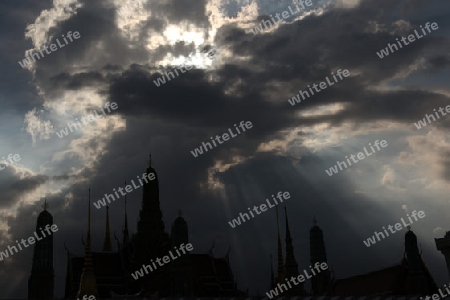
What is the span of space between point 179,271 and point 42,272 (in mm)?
20430

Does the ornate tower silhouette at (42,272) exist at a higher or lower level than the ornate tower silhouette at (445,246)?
higher

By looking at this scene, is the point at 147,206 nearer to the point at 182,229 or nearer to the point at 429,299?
the point at 182,229

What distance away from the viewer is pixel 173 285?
2830 inches

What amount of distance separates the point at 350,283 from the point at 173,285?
74.3 ft

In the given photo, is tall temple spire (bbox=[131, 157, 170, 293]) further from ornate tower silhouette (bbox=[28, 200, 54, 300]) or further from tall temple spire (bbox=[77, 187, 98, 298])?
tall temple spire (bbox=[77, 187, 98, 298])

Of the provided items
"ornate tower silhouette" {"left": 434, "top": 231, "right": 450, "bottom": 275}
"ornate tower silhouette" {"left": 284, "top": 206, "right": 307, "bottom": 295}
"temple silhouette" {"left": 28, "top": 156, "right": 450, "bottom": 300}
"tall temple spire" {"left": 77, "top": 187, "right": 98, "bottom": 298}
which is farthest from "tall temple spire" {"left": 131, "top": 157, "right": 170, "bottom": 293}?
"ornate tower silhouette" {"left": 434, "top": 231, "right": 450, "bottom": 275}

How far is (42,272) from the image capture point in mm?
79562

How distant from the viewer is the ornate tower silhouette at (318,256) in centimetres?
8250

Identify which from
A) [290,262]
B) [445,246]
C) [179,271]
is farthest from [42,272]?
[445,246]

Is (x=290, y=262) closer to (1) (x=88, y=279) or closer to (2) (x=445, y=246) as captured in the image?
(2) (x=445, y=246)

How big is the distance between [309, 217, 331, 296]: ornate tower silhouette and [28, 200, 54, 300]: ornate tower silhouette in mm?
35368

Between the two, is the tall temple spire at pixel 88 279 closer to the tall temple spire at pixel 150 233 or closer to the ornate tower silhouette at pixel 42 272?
the tall temple spire at pixel 150 233

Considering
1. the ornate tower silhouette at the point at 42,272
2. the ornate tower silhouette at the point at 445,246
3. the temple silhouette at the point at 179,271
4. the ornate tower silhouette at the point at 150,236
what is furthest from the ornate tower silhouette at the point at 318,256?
the ornate tower silhouette at the point at 42,272

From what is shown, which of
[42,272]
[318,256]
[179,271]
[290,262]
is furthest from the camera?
[290,262]
